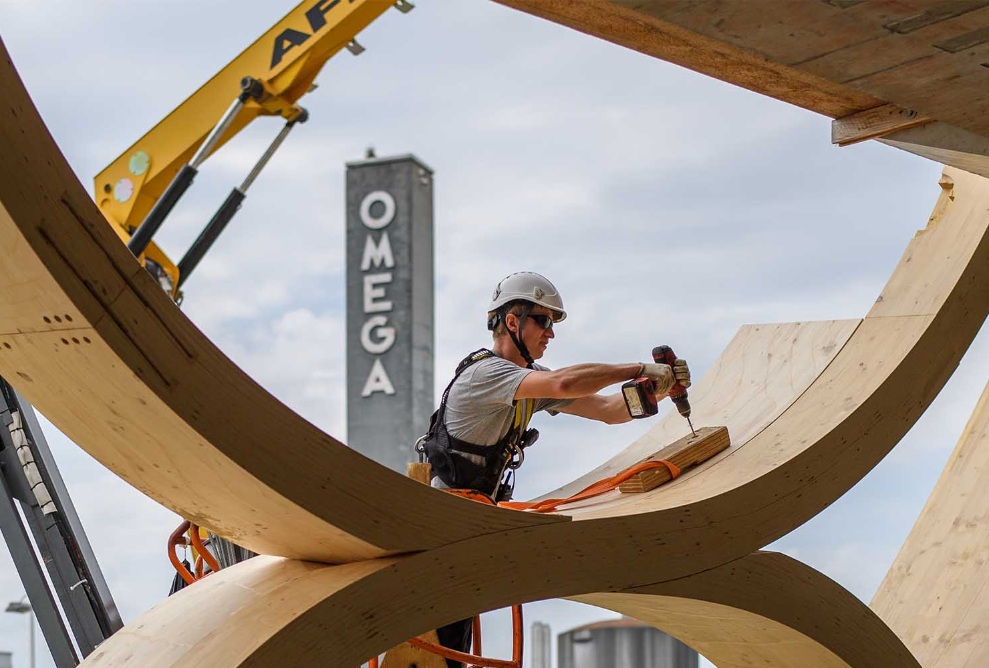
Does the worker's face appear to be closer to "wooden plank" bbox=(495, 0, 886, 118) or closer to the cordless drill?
the cordless drill

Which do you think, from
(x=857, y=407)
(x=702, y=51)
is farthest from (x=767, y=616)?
(x=702, y=51)

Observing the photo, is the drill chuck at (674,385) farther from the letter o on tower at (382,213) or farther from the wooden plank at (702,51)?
the letter o on tower at (382,213)

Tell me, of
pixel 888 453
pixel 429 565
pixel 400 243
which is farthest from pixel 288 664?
pixel 400 243

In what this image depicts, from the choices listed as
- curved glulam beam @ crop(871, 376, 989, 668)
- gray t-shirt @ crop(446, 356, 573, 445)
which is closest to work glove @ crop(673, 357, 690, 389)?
gray t-shirt @ crop(446, 356, 573, 445)

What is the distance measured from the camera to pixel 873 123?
12.0ft

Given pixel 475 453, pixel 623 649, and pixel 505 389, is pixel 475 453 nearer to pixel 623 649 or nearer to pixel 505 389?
pixel 505 389

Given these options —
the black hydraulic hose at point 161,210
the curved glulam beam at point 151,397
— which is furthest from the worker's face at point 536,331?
the black hydraulic hose at point 161,210

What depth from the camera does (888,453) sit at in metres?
3.87

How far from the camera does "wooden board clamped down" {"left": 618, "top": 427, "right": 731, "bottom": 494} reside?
370 cm

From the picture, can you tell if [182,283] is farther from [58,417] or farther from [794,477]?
[58,417]

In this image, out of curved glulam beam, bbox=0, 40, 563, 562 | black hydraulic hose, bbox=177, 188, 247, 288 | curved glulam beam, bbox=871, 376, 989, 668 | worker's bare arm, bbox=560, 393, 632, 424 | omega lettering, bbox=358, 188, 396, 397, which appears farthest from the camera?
omega lettering, bbox=358, 188, 396, 397

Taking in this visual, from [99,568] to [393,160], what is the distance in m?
12.5

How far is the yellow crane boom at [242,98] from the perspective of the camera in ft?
29.3

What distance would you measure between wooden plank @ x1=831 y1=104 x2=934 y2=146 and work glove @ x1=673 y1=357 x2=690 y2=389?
2.71 feet
